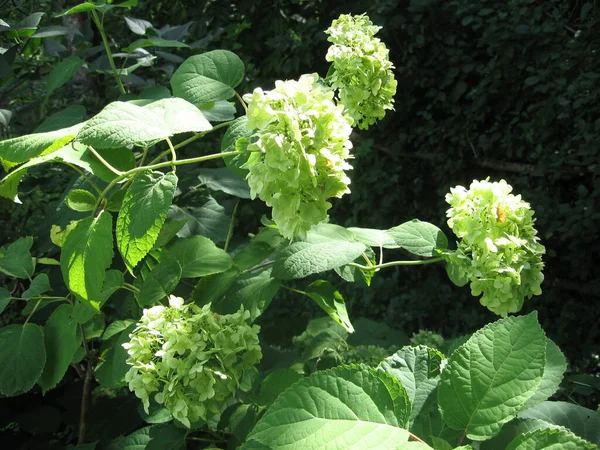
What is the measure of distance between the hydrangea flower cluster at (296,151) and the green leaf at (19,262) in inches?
29.9

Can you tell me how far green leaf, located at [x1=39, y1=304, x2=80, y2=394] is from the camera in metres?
1.28

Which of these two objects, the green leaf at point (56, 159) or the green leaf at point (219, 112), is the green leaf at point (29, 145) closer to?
the green leaf at point (56, 159)

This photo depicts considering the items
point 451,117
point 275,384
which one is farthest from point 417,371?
point 451,117

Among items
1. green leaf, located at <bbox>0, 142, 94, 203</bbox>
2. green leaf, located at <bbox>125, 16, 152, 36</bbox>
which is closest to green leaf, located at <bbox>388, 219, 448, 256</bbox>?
green leaf, located at <bbox>0, 142, 94, 203</bbox>

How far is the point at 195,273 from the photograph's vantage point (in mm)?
1252

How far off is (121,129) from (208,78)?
1.41 feet

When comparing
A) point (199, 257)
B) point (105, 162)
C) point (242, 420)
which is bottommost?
point (242, 420)

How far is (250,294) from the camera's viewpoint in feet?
4.17

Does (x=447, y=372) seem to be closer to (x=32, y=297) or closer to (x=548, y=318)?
(x=32, y=297)

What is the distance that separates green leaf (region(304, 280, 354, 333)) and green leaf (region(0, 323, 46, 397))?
59 cm

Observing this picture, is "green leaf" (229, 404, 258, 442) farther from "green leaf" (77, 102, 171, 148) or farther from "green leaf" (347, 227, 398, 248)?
"green leaf" (77, 102, 171, 148)

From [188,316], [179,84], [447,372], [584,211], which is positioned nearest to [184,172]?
[179,84]

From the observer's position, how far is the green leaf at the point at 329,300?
127cm

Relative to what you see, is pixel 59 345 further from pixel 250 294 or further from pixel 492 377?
pixel 492 377
